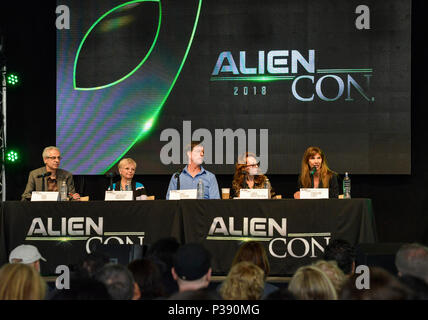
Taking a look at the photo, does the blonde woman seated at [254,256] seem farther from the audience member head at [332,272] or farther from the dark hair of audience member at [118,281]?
the dark hair of audience member at [118,281]

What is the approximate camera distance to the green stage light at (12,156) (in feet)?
27.2

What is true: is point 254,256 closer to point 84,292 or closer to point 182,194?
point 84,292

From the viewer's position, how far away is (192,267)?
3035 millimetres

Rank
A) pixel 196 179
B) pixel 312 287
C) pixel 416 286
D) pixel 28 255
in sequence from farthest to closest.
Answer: pixel 196 179
pixel 28 255
pixel 312 287
pixel 416 286

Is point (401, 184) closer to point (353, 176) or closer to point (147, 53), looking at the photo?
point (353, 176)

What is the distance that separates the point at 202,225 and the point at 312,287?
127 inches

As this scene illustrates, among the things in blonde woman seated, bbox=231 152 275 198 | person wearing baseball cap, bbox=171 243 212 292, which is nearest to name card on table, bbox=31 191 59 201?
blonde woman seated, bbox=231 152 275 198

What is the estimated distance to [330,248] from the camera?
4246 mm

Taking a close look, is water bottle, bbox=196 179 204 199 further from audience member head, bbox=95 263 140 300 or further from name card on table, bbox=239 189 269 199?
audience member head, bbox=95 263 140 300

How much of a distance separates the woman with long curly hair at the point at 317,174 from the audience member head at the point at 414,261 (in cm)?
291

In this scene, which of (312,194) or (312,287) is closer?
(312,287)

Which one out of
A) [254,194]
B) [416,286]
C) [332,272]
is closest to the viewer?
[416,286]

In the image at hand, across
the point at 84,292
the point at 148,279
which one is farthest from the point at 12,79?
the point at 84,292

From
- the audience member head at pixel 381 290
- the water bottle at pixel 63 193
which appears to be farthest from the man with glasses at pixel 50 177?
the audience member head at pixel 381 290
